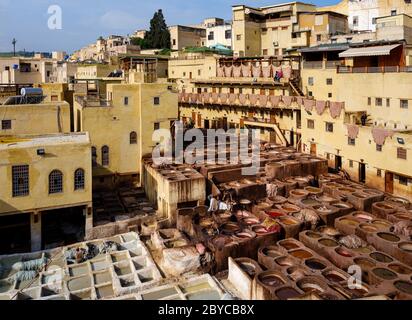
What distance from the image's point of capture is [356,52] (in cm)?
3731

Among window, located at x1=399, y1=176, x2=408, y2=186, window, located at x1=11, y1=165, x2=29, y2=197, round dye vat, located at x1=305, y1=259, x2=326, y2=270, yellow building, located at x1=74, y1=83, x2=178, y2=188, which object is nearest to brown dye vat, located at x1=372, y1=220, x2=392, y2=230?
window, located at x1=399, y1=176, x2=408, y2=186

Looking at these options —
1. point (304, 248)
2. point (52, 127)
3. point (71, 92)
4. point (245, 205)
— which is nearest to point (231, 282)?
point (304, 248)

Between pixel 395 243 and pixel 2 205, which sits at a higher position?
pixel 2 205

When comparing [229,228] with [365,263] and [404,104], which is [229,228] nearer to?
[365,263]

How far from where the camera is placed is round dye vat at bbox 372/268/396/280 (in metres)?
19.8

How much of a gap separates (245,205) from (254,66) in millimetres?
25717

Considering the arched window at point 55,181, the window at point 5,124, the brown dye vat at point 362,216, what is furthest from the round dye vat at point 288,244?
the window at point 5,124

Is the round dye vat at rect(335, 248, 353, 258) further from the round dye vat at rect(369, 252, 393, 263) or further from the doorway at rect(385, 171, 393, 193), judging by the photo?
the doorway at rect(385, 171, 393, 193)

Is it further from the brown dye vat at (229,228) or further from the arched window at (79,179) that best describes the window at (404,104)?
the arched window at (79,179)

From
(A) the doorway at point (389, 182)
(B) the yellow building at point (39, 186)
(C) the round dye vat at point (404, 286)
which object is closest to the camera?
(C) the round dye vat at point (404, 286)

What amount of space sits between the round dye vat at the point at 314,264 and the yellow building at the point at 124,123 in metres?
17.7

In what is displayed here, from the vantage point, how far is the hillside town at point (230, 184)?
2136 centimetres

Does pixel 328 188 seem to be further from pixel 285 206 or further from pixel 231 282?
pixel 231 282

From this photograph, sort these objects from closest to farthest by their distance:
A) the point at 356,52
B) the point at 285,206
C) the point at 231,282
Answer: the point at 231,282 < the point at 285,206 < the point at 356,52
